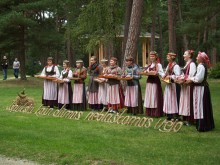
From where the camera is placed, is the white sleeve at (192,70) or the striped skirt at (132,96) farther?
the striped skirt at (132,96)

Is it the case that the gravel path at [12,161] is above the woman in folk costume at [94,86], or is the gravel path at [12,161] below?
below

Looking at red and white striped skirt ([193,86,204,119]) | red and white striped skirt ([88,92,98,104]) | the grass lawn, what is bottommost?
the grass lawn

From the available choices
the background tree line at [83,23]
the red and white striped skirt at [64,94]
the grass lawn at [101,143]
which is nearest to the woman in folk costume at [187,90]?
the grass lawn at [101,143]

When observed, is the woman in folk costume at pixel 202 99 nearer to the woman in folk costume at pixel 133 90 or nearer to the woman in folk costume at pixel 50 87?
the woman in folk costume at pixel 133 90

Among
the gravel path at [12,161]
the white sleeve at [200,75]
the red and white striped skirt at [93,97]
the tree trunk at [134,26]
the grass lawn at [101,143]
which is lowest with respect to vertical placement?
the gravel path at [12,161]

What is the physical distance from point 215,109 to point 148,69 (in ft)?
12.7

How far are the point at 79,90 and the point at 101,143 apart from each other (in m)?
5.88

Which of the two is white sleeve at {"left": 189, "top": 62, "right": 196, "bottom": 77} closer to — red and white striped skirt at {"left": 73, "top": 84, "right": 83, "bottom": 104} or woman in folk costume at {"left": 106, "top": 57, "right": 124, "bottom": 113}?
woman in folk costume at {"left": 106, "top": 57, "right": 124, "bottom": 113}

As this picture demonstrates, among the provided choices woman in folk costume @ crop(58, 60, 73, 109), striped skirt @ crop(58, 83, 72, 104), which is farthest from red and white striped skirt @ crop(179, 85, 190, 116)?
striped skirt @ crop(58, 83, 72, 104)

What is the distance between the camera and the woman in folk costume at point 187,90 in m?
10.7

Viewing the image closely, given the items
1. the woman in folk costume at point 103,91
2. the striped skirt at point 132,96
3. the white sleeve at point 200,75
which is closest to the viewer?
the white sleeve at point 200,75

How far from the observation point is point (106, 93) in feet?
46.8

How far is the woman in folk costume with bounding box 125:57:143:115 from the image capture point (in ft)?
43.7

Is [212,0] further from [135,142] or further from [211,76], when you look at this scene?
[135,142]
